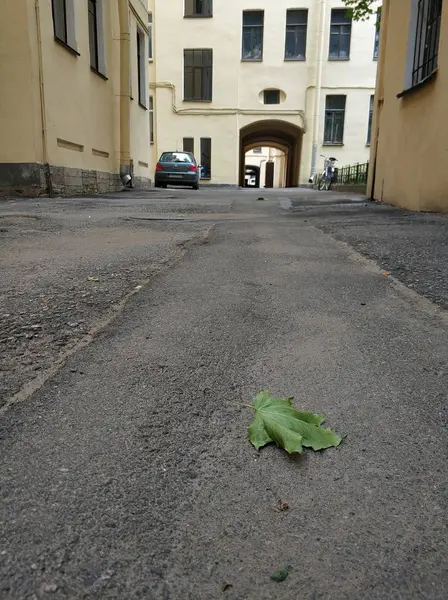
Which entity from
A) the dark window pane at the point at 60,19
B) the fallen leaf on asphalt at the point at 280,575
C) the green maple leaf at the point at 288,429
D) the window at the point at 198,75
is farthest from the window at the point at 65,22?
the window at the point at 198,75

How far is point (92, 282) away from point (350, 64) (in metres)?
24.1

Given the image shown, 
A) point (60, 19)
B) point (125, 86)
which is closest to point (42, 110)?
point (60, 19)

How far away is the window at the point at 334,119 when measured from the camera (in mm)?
23875

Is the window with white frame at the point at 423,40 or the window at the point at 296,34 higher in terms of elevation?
the window at the point at 296,34

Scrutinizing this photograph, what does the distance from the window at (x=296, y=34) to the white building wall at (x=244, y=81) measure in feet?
0.86

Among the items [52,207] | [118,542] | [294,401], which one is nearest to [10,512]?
[118,542]

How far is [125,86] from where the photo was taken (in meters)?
13.8

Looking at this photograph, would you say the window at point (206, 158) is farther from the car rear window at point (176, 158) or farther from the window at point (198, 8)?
the car rear window at point (176, 158)

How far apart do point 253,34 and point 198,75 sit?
125 inches

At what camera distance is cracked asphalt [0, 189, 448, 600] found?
87 centimetres

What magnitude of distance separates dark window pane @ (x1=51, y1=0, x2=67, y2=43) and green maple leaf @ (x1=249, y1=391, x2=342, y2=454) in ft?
33.1

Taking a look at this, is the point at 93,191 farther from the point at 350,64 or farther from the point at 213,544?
the point at 350,64

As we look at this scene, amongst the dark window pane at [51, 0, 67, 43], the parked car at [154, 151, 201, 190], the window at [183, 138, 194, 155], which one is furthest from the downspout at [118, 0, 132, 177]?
the window at [183, 138, 194, 155]

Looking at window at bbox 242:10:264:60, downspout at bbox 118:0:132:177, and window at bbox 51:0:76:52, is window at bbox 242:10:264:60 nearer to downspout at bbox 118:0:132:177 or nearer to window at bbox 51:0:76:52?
downspout at bbox 118:0:132:177
